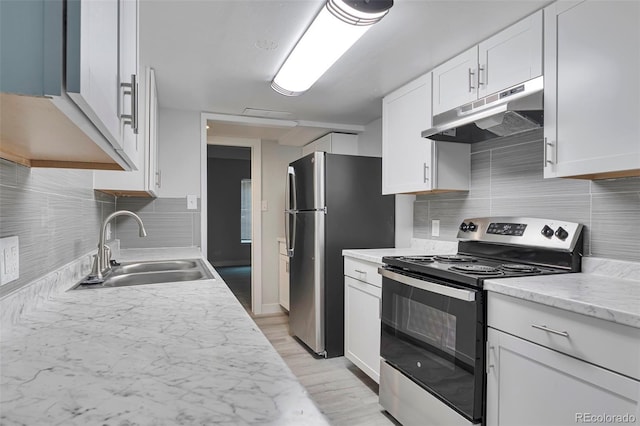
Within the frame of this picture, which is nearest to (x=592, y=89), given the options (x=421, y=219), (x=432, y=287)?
(x=432, y=287)

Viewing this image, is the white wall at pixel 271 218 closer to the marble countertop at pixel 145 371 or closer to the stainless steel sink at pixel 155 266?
the stainless steel sink at pixel 155 266

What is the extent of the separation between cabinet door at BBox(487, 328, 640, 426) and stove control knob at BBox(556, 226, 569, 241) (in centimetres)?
64

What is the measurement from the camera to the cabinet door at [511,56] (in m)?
1.64

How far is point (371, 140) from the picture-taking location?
3662 mm

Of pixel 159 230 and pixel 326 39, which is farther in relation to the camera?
pixel 159 230

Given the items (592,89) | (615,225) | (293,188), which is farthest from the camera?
(293,188)

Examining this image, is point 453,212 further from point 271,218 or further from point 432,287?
point 271,218

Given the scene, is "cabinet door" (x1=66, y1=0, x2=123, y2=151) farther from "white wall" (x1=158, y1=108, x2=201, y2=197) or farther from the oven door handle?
"white wall" (x1=158, y1=108, x2=201, y2=197)

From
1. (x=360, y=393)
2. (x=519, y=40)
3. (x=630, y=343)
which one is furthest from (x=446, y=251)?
(x=630, y=343)

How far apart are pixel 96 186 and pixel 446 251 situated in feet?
7.23

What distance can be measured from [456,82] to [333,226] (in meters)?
1.38

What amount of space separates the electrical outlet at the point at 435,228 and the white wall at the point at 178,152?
1995 millimetres

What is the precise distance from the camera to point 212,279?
159 centimetres
